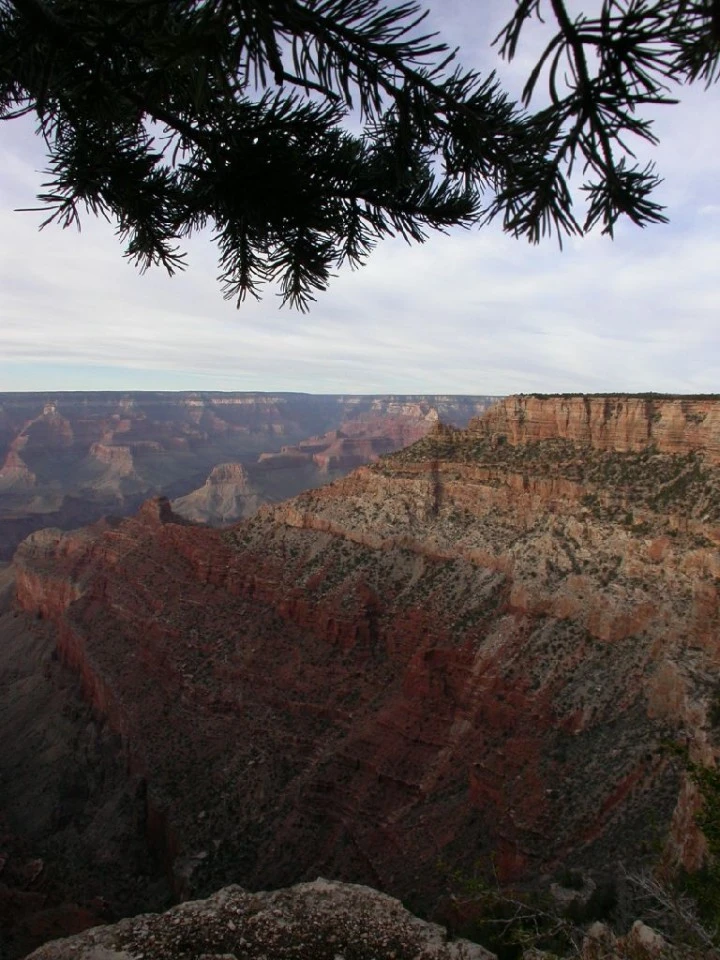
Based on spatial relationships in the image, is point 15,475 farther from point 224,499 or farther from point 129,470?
point 224,499

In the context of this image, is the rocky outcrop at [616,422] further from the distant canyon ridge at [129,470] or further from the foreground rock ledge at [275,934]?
the distant canyon ridge at [129,470]

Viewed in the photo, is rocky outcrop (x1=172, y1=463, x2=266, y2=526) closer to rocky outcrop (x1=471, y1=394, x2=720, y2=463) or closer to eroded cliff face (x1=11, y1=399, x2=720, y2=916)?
eroded cliff face (x1=11, y1=399, x2=720, y2=916)

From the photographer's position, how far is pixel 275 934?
1250 cm

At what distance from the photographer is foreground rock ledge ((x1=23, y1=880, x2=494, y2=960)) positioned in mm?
11781

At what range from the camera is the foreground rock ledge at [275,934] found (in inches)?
464

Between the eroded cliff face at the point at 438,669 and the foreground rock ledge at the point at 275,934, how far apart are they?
22.8 feet

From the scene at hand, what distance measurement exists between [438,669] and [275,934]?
18722mm

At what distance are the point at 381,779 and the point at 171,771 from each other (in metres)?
11.3

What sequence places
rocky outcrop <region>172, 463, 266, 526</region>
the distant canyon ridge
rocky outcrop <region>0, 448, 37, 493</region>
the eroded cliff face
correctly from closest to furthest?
the eroded cliff face < the distant canyon ridge < rocky outcrop <region>172, 463, 266, 526</region> < rocky outcrop <region>0, 448, 37, 493</region>

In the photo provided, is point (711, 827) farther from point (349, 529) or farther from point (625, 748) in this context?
point (349, 529)

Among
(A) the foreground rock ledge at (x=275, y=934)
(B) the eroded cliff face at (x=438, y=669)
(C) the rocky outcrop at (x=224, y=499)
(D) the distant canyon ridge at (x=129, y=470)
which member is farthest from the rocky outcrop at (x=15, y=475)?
(A) the foreground rock ledge at (x=275, y=934)

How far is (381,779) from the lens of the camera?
2806 cm

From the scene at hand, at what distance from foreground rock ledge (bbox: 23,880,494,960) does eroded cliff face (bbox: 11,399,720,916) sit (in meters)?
6.96

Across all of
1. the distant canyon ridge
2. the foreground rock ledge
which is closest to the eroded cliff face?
the foreground rock ledge
